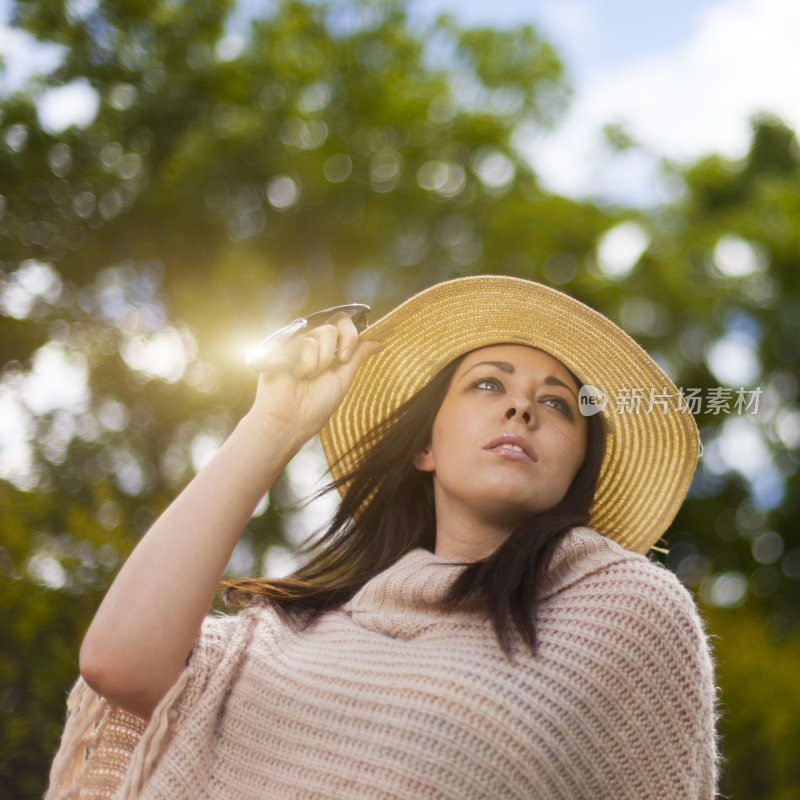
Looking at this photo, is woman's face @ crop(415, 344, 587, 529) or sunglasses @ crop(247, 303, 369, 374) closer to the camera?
sunglasses @ crop(247, 303, 369, 374)

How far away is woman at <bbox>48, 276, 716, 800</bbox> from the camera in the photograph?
1.75 meters

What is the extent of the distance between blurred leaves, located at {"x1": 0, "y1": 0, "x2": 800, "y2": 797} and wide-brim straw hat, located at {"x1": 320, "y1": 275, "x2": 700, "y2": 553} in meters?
2.01

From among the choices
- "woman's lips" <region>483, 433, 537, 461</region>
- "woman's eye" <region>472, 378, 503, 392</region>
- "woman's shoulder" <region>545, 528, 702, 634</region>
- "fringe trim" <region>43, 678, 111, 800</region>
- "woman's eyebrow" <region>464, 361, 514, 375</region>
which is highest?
"woman's eyebrow" <region>464, 361, 514, 375</region>

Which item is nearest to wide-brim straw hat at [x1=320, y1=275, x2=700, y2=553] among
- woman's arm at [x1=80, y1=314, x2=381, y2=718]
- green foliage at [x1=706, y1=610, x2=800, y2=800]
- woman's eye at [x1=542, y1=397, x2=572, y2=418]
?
woman's eye at [x1=542, y1=397, x2=572, y2=418]

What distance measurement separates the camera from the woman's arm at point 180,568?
1.77 meters

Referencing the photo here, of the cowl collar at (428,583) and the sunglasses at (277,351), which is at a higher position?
the sunglasses at (277,351)

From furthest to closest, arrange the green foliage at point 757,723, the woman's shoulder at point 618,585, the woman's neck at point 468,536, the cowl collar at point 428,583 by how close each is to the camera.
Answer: the green foliage at point 757,723 < the woman's neck at point 468,536 < the cowl collar at point 428,583 < the woman's shoulder at point 618,585

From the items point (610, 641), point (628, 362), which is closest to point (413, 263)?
point (628, 362)

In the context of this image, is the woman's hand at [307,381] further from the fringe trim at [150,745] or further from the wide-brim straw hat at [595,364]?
the fringe trim at [150,745]

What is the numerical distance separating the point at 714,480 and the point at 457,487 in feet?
42.2

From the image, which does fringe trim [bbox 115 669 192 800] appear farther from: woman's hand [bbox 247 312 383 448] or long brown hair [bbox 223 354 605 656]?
woman's hand [bbox 247 312 383 448]

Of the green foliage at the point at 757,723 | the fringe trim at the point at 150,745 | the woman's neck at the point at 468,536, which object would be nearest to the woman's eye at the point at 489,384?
the woman's neck at the point at 468,536

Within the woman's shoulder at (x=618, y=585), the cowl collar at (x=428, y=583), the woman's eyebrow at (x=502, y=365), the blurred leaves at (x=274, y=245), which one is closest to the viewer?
the woman's shoulder at (x=618, y=585)

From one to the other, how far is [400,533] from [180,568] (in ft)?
3.29
